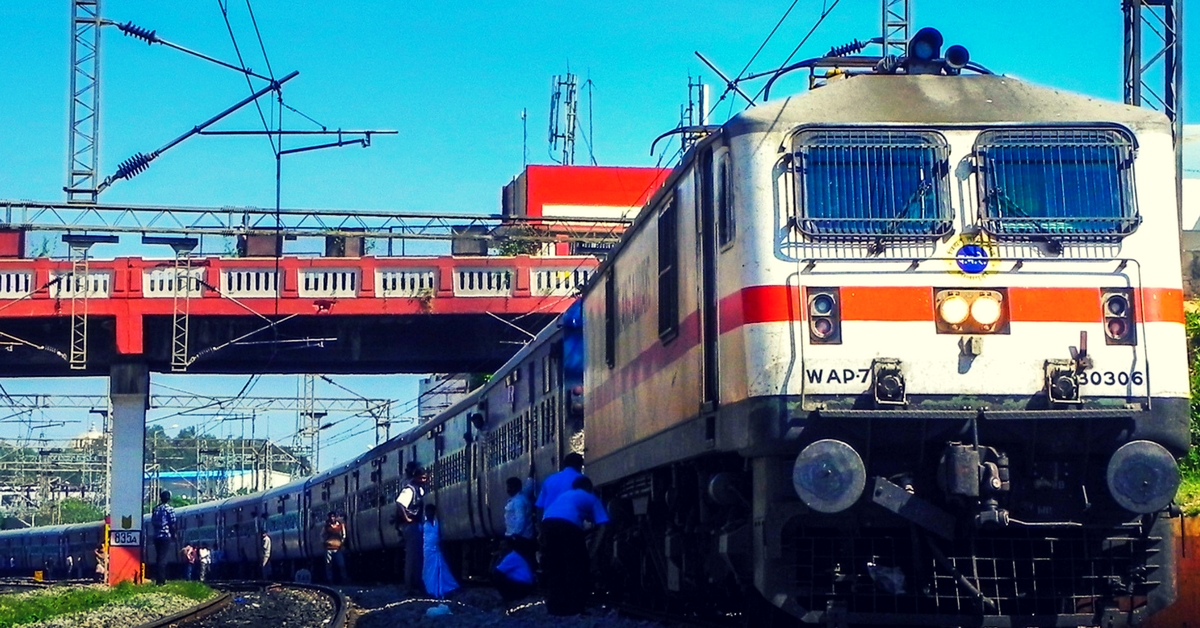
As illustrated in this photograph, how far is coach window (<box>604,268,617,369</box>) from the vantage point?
Answer: 13531 millimetres

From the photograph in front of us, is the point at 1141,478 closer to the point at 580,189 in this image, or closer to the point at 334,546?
the point at 334,546

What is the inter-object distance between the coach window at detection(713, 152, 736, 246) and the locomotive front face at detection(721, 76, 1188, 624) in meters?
0.14

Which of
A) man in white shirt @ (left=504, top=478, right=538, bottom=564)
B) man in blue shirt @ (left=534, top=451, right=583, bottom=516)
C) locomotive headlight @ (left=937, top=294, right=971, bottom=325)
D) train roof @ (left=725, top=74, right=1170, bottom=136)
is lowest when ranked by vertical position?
man in white shirt @ (left=504, top=478, right=538, bottom=564)

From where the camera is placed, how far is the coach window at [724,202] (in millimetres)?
9164

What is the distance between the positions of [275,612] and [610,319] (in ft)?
24.2

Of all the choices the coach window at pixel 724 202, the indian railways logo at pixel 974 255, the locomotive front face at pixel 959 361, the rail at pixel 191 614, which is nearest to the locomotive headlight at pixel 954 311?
the locomotive front face at pixel 959 361

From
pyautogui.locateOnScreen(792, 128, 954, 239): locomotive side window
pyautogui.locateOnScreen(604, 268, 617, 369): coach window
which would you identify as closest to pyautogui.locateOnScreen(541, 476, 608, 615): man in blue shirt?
pyautogui.locateOnScreen(604, 268, 617, 369): coach window

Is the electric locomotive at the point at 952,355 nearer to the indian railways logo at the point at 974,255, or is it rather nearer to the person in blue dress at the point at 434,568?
the indian railways logo at the point at 974,255

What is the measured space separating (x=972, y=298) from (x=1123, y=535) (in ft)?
5.28

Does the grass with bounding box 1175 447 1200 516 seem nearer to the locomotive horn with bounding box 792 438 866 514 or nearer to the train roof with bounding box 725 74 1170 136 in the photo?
the train roof with bounding box 725 74 1170 136

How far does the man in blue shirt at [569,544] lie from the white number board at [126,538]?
82.4 feet

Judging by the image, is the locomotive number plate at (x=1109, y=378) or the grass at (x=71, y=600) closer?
the locomotive number plate at (x=1109, y=378)

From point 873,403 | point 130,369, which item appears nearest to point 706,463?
point 873,403

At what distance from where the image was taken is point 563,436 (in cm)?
1605
